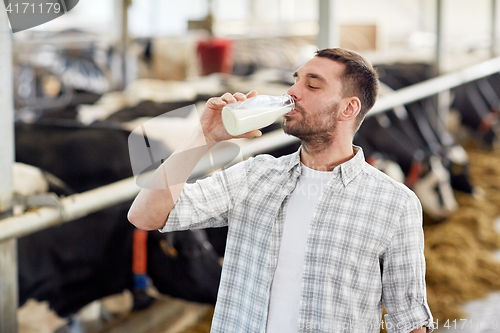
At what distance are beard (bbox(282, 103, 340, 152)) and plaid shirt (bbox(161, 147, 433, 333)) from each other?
0.05 m

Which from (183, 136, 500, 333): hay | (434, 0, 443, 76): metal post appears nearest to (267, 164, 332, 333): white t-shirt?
(183, 136, 500, 333): hay

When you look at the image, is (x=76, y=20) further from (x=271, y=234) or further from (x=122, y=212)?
(x=271, y=234)

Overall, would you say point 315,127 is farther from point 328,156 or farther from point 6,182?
point 6,182

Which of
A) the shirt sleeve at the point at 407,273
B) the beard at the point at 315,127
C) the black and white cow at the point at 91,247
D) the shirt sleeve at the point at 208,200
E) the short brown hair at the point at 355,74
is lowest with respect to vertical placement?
the black and white cow at the point at 91,247

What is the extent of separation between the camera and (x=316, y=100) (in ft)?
2.90

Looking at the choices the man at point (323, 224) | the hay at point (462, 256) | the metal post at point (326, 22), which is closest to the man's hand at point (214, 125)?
the man at point (323, 224)

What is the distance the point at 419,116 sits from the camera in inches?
184

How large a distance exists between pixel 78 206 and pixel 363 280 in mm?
703

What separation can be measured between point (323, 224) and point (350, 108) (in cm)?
19

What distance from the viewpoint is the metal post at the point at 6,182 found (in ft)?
3.97

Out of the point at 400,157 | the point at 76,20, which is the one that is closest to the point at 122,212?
the point at 400,157

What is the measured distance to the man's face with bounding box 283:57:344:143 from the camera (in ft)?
2.86

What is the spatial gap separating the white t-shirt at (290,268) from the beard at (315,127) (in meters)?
0.06

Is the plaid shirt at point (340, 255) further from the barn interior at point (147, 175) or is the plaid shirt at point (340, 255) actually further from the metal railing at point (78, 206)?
the metal railing at point (78, 206)
